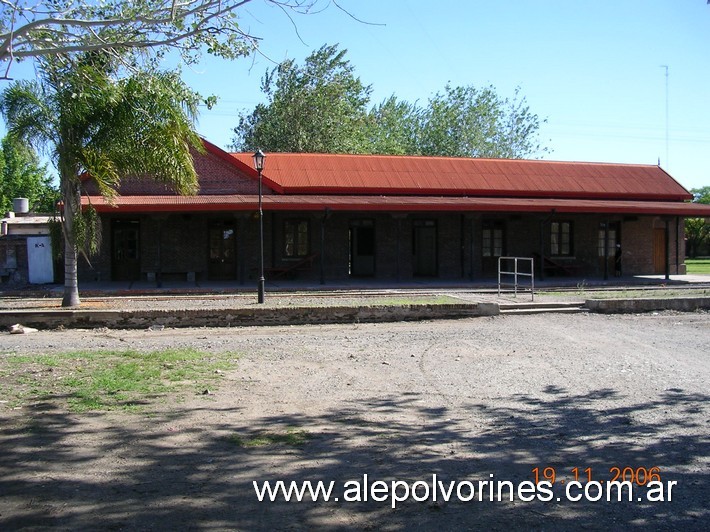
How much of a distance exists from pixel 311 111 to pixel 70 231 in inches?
1100

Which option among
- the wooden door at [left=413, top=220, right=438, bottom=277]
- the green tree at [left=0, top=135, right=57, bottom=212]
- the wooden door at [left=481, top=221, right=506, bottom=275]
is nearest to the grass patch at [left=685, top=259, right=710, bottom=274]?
the wooden door at [left=481, top=221, right=506, bottom=275]

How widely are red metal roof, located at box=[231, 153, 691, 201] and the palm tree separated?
873 cm

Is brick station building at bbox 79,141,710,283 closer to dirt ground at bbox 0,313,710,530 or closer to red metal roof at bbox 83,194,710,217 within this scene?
red metal roof at bbox 83,194,710,217

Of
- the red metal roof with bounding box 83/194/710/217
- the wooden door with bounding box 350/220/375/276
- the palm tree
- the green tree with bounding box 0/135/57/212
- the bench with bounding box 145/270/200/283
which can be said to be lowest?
the bench with bounding box 145/270/200/283

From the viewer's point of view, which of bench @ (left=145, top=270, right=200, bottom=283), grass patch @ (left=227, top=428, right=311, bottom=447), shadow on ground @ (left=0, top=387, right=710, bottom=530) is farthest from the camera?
bench @ (left=145, top=270, right=200, bottom=283)

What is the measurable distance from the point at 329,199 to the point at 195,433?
16.6 metres

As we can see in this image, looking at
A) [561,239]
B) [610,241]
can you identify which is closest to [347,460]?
[561,239]

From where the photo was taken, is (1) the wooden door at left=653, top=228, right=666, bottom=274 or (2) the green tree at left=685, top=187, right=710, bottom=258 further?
(2) the green tree at left=685, top=187, right=710, bottom=258

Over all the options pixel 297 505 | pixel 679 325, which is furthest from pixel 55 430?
pixel 679 325

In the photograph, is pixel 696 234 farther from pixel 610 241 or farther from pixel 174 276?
pixel 174 276

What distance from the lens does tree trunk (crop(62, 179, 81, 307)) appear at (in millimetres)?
14141

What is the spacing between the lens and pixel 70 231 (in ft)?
46.5

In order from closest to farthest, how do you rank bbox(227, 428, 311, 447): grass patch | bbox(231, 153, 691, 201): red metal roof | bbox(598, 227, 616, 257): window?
bbox(227, 428, 311, 447): grass patch
bbox(231, 153, 691, 201): red metal roof
bbox(598, 227, 616, 257): window

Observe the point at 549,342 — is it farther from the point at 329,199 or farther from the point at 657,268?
the point at 657,268
